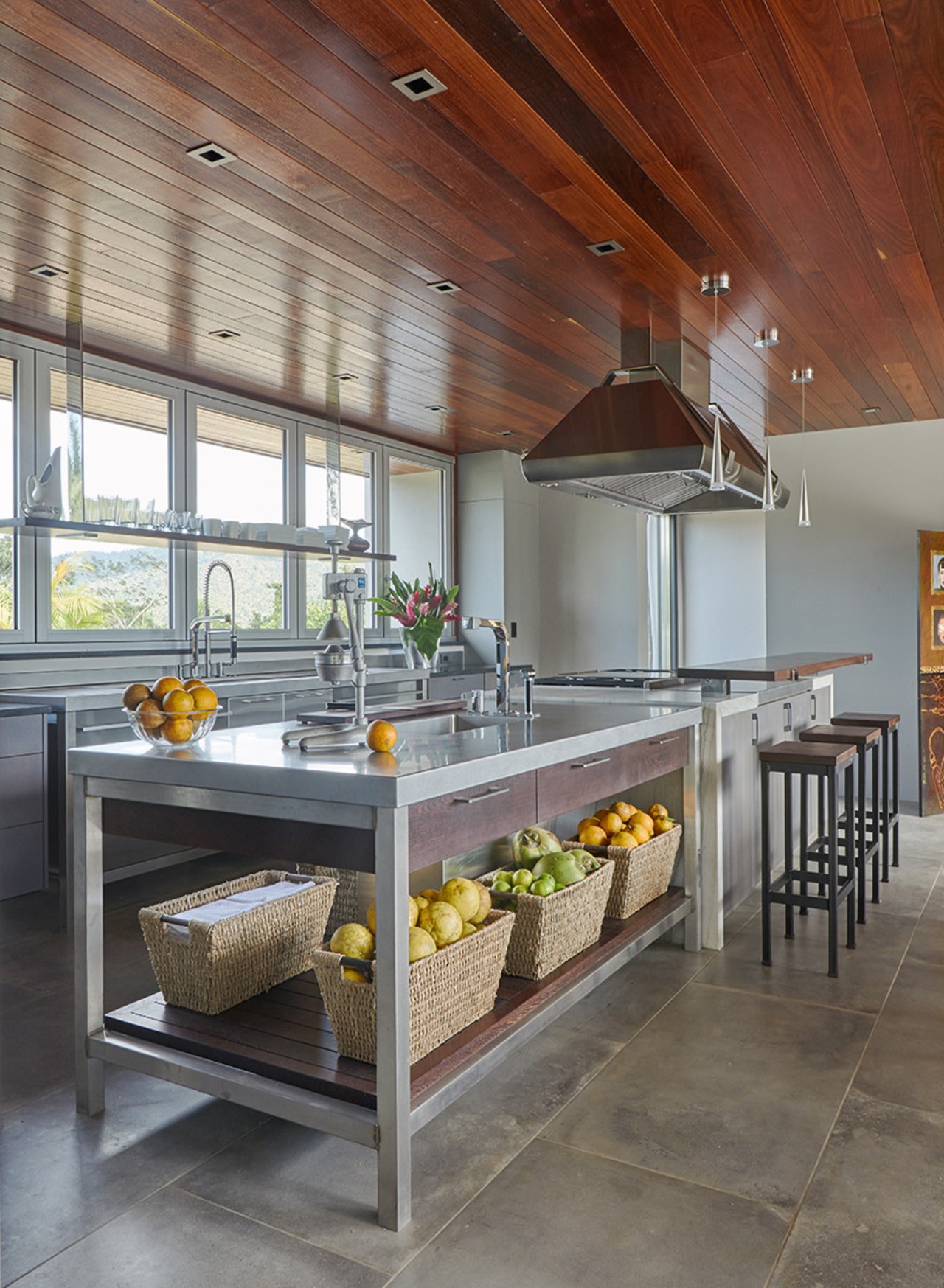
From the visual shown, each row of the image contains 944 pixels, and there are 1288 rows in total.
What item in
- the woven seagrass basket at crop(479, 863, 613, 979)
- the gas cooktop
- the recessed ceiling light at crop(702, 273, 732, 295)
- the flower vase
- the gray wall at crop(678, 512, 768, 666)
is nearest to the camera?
the woven seagrass basket at crop(479, 863, 613, 979)

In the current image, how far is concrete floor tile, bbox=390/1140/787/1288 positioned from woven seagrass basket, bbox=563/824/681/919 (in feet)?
3.47

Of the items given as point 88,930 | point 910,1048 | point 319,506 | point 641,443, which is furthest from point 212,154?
point 319,506

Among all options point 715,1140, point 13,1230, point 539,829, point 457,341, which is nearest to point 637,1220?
point 715,1140

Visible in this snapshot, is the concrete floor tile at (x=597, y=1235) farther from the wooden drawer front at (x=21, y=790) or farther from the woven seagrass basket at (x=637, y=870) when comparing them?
the wooden drawer front at (x=21, y=790)

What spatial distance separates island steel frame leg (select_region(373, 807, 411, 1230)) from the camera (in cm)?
177

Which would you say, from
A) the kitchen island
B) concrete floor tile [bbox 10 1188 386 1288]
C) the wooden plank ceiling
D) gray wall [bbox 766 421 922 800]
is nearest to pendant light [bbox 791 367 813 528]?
gray wall [bbox 766 421 922 800]

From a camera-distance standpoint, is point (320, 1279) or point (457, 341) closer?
point (320, 1279)

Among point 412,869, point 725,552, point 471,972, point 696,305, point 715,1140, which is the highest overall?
point 696,305

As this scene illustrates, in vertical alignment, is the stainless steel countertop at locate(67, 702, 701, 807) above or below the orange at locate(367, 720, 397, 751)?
below

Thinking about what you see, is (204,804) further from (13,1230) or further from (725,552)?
(725,552)

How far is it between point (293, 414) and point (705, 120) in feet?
12.3

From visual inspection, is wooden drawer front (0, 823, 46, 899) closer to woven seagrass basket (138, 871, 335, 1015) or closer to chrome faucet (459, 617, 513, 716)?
woven seagrass basket (138, 871, 335, 1015)

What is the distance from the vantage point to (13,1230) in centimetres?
177

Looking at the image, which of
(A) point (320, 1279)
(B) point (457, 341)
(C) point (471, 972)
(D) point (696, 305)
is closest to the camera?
(A) point (320, 1279)
